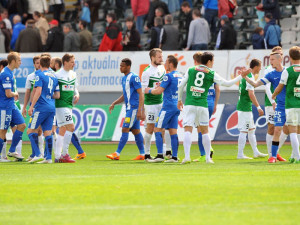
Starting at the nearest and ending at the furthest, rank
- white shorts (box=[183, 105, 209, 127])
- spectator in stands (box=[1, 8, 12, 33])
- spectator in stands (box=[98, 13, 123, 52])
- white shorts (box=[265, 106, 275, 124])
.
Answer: white shorts (box=[183, 105, 209, 127]), white shorts (box=[265, 106, 275, 124]), spectator in stands (box=[98, 13, 123, 52]), spectator in stands (box=[1, 8, 12, 33])

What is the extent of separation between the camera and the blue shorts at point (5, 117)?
17125mm

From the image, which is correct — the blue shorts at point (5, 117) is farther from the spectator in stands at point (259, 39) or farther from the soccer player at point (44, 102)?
the spectator in stands at point (259, 39)

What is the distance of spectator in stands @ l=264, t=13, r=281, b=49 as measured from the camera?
85.5 feet

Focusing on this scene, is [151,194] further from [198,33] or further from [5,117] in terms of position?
[198,33]

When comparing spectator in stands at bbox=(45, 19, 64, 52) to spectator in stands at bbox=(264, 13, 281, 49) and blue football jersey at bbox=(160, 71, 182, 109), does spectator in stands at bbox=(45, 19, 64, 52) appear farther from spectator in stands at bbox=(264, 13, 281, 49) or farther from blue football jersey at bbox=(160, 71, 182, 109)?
blue football jersey at bbox=(160, 71, 182, 109)

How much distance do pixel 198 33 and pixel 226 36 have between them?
3.21 ft

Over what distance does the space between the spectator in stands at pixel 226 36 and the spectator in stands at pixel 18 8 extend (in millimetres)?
9061

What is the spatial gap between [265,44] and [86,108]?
251 inches

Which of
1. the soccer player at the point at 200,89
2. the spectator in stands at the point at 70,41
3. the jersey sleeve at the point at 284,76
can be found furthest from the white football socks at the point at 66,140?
the spectator in stands at the point at 70,41

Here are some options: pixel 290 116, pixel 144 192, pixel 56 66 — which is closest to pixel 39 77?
pixel 56 66

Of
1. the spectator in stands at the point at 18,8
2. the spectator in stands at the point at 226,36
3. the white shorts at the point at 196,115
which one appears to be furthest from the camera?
the spectator in stands at the point at 18,8

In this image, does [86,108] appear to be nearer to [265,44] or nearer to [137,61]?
[137,61]

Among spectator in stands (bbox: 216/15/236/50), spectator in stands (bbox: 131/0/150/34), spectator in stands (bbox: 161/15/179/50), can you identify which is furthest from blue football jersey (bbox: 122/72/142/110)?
spectator in stands (bbox: 131/0/150/34)

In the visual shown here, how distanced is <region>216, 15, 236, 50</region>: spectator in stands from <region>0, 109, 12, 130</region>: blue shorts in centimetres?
1068
